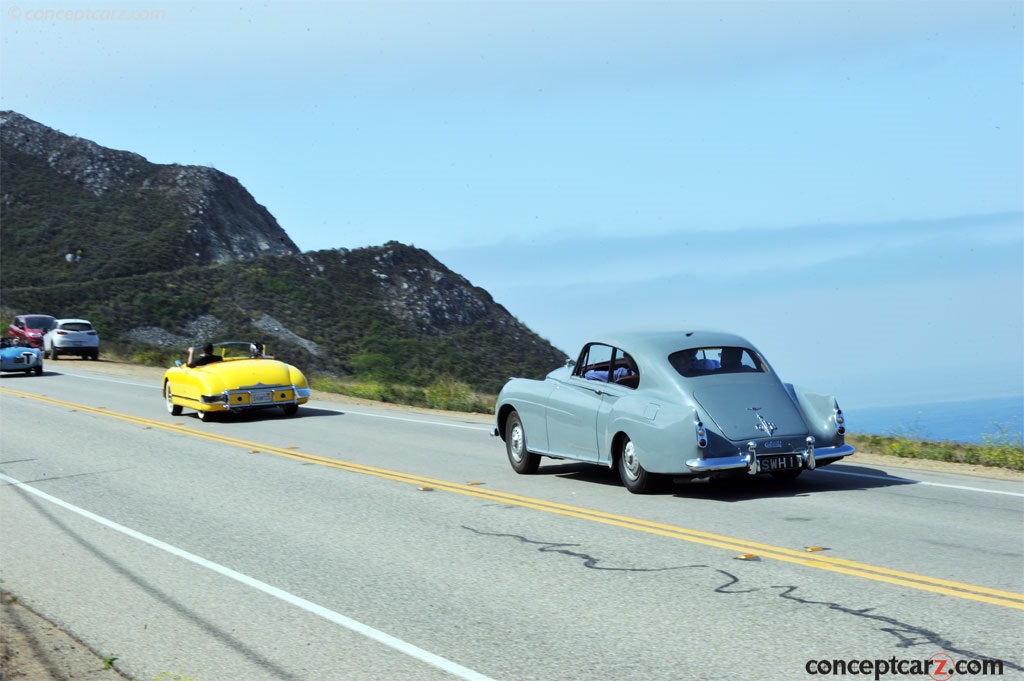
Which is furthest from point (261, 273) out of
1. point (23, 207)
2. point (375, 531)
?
point (375, 531)

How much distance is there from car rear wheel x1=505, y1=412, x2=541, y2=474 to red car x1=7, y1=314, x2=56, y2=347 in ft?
118

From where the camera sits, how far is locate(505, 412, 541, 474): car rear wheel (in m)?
12.6

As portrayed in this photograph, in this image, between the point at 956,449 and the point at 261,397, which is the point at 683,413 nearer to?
the point at 956,449

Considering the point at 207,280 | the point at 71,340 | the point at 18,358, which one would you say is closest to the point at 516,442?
the point at 18,358

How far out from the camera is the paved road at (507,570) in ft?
19.4

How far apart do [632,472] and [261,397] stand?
417 inches

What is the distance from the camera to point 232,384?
64.2ft

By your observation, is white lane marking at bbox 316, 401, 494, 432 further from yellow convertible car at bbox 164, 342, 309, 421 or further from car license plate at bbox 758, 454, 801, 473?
car license plate at bbox 758, 454, 801, 473

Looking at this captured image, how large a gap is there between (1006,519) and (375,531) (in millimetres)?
5304

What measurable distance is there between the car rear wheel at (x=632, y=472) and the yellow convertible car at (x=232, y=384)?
10.3m

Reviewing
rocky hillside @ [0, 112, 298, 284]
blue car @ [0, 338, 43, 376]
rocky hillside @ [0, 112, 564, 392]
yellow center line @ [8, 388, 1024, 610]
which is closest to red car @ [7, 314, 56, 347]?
rocky hillside @ [0, 112, 564, 392]

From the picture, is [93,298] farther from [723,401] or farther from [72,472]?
[723,401]

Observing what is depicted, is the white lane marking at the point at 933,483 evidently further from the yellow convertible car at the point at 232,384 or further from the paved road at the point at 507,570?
the yellow convertible car at the point at 232,384

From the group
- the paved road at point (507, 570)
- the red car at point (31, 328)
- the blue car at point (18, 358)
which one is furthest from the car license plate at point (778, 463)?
the red car at point (31, 328)
